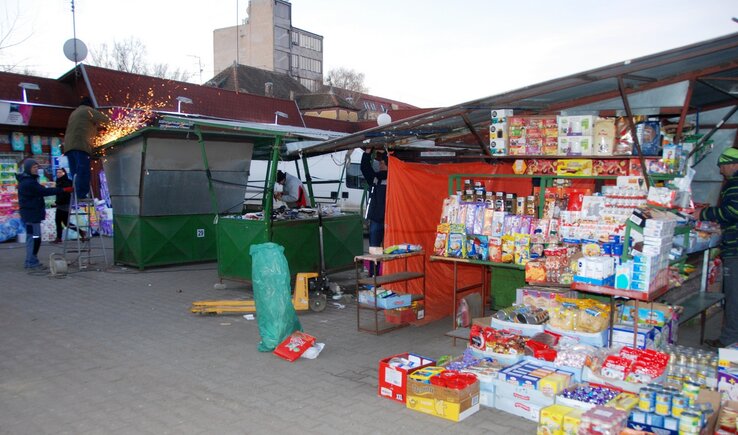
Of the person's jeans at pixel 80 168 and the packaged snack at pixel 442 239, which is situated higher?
the person's jeans at pixel 80 168

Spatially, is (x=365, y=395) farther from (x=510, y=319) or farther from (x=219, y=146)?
(x=219, y=146)

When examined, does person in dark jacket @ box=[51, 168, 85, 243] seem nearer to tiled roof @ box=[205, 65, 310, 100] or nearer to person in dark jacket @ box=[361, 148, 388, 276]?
person in dark jacket @ box=[361, 148, 388, 276]

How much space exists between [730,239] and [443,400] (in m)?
3.80

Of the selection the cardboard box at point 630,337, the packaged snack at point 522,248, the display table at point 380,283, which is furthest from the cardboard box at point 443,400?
the display table at point 380,283

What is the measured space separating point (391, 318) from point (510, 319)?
204cm

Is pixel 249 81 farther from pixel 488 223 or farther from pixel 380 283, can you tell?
pixel 488 223

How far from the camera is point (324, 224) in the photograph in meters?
9.51

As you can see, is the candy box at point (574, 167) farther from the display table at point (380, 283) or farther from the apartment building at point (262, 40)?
the apartment building at point (262, 40)

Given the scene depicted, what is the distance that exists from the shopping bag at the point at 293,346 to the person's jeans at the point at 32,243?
7.66m

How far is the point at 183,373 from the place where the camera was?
5418 millimetres

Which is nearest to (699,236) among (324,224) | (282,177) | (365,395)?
(365,395)

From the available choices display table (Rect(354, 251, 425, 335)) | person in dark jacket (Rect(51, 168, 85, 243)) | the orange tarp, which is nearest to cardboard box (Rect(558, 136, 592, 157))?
the orange tarp

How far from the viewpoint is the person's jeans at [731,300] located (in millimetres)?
5781

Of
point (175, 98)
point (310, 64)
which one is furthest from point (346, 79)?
point (175, 98)
